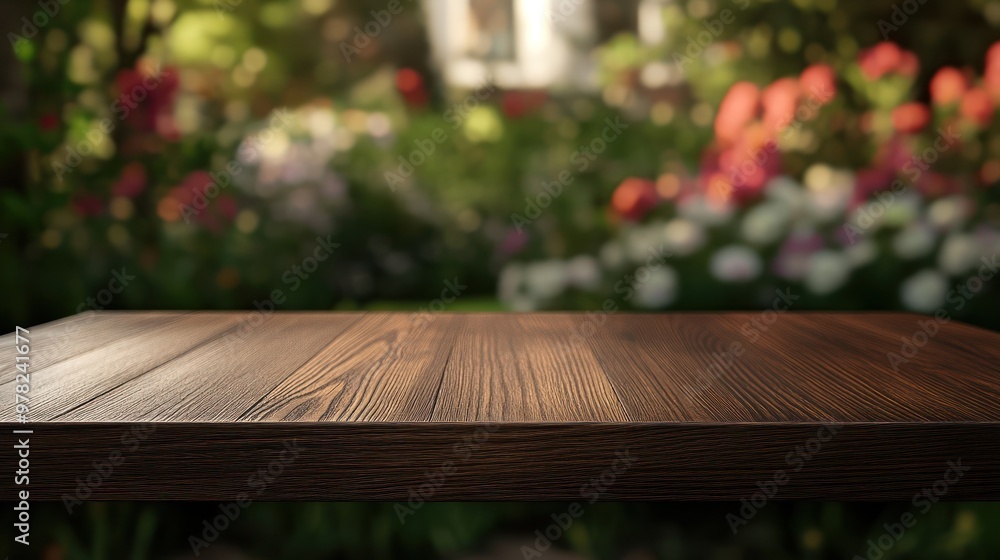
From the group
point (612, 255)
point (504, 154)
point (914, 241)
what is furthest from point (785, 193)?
point (504, 154)

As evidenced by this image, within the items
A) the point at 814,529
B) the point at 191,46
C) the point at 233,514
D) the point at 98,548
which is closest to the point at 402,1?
the point at 191,46

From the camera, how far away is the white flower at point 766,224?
5.68 ft

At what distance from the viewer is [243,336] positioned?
3.69ft

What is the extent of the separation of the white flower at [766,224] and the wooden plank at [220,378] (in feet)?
3.10

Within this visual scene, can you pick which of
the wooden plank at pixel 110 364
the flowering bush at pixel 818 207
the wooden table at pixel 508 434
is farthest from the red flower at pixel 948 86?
the wooden plank at pixel 110 364

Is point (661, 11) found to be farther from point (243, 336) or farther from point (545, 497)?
point (545, 497)

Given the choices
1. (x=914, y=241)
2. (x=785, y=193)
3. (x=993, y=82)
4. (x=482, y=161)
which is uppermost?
(x=993, y=82)

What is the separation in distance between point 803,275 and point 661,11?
26.5 inches

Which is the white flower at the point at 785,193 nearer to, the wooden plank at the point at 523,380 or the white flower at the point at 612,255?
the white flower at the point at 612,255

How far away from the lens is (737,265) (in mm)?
1718

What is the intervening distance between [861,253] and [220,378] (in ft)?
4.62

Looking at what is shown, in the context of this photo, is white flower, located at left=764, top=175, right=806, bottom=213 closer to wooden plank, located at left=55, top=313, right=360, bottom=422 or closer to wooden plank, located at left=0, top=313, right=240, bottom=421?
wooden plank, located at left=55, top=313, right=360, bottom=422

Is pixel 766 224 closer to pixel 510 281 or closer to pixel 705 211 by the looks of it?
pixel 705 211

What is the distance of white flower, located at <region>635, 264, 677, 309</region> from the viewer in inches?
69.1
